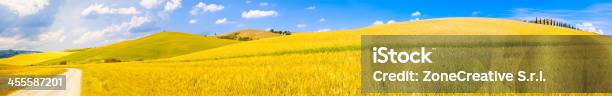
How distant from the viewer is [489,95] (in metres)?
12.2

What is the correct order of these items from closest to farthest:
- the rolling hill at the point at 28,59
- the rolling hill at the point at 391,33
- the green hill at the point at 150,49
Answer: the rolling hill at the point at 391,33, the green hill at the point at 150,49, the rolling hill at the point at 28,59

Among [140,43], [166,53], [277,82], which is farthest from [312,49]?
[140,43]

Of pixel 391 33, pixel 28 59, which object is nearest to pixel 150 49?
pixel 28 59

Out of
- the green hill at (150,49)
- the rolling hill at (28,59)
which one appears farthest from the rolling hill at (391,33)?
the rolling hill at (28,59)

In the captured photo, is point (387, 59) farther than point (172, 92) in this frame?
No

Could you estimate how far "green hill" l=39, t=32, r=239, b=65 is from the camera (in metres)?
121

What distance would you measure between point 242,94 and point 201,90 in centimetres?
230

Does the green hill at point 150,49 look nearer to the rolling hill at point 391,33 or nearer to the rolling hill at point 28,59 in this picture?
the rolling hill at point 28,59

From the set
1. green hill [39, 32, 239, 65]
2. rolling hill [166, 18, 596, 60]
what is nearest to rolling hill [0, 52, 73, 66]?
green hill [39, 32, 239, 65]

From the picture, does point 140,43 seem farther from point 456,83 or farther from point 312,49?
point 456,83

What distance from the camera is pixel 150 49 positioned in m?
130

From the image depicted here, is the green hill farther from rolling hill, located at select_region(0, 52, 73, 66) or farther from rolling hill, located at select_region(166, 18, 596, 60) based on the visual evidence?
rolling hill, located at select_region(166, 18, 596, 60)

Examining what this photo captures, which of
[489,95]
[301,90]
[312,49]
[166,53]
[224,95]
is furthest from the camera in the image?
[166,53]

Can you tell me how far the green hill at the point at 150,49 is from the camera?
120956 millimetres
